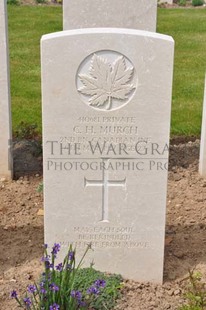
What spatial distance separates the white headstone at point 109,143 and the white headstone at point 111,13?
2.13 metres

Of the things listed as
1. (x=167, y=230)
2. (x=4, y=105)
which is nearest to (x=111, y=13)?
(x=4, y=105)

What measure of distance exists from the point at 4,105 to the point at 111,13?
1.33m

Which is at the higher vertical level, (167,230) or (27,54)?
(27,54)

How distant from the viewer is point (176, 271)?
13.6ft

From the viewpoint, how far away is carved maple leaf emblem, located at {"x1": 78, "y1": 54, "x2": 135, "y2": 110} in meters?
3.59

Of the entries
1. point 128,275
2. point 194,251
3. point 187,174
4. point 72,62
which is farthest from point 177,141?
point 72,62

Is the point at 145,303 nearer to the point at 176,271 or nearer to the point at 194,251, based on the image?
the point at 176,271

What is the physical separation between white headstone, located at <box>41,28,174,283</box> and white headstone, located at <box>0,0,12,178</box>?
1756mm

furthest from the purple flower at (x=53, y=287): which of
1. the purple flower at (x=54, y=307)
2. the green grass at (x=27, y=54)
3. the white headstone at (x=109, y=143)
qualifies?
the green grass at (x=27, y=54)

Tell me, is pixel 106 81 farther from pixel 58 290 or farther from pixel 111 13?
pixel 111 13

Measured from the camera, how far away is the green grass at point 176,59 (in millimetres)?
7207

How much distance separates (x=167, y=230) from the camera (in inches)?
185

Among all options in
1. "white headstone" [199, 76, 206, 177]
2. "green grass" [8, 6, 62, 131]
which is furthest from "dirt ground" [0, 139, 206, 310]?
"green grass" [8, 6, 62, 131]

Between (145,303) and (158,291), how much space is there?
192mm
